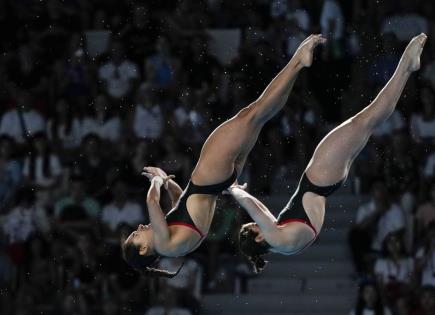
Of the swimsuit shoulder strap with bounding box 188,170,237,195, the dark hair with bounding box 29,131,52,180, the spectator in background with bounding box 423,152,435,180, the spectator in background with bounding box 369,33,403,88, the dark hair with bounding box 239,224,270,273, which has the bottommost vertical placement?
the dark hair with bounding box 239,224,270,273

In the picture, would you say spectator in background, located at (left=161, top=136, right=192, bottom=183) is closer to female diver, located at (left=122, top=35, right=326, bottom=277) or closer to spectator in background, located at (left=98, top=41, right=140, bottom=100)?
spectator in background, located at (left=98, top=41, right=140, bottom=100)

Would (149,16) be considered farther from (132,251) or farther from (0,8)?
(132,251)

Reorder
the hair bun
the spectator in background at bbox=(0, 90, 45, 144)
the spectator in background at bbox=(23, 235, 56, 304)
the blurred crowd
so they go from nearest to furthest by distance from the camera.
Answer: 1. the hair bun
2. the blurred crowd
3. the spectator in background at bbox=(23, 235, 56, 304)
4. the spectator in background at bbox=(0, 90, 45, 144)

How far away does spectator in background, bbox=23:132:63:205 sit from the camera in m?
14.8

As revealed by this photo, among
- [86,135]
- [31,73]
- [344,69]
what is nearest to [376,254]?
[344,69]

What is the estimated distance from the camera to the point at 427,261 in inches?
518

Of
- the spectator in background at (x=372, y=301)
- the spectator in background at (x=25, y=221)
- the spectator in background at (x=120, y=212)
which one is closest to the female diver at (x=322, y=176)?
the spectator in background at (x=372, y=301)

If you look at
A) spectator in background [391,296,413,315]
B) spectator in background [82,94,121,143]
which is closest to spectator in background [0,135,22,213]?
spectator in background [82,94,121,143]

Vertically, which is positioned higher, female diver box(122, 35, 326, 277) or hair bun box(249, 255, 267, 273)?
female diver box(122, 35, 326, 277)

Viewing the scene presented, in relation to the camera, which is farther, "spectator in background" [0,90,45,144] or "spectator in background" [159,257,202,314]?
"spectator in background" [0,90,45,144]

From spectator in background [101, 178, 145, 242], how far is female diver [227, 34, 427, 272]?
4022mm

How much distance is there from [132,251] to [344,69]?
17.6ft

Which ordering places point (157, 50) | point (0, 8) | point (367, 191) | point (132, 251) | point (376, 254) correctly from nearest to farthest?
point (132, 251) → point (376, 254) → point (367, 191) → point (157, 50) → point (0, 8)

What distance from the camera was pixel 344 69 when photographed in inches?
588
